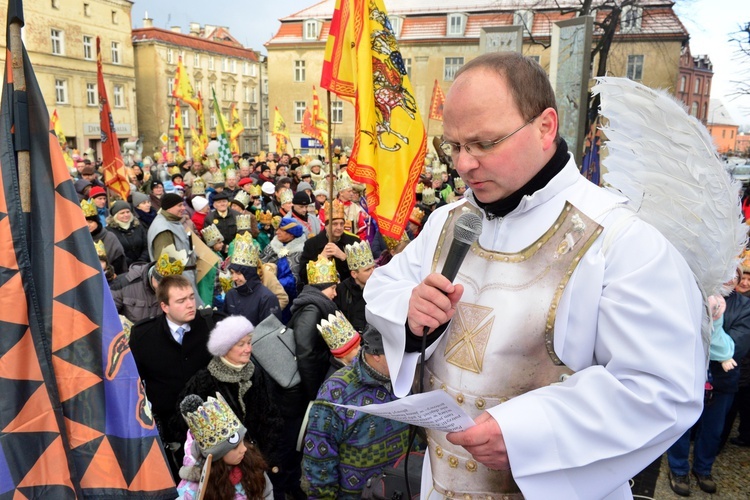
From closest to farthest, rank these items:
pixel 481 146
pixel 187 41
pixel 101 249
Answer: pixel 481 146 < pixel 101 249 < pixel 187 41

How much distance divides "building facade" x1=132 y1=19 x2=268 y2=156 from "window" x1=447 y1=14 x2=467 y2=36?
15395 mm

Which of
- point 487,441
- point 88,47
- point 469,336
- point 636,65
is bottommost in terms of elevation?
point 487,441

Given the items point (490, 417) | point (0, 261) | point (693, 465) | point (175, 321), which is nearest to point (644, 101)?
point (490, 417)

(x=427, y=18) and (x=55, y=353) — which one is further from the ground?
(x=427, y=18)

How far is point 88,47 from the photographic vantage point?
1624 inches

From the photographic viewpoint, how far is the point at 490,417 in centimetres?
141

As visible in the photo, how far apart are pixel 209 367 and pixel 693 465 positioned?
4.31 metres

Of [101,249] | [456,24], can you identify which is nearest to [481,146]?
[101,249]

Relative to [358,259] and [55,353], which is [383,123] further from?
[55,353]

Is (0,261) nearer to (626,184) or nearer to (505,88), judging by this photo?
(505,88)

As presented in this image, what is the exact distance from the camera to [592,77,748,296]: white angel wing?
5.65ft

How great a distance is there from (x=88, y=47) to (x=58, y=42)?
2.59 meters

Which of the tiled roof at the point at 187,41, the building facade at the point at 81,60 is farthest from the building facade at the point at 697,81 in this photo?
the building facade at the point at 81,60

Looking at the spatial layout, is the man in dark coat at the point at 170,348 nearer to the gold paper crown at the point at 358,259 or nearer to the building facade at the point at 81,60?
the gold paper crown at the point at 358,259
